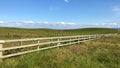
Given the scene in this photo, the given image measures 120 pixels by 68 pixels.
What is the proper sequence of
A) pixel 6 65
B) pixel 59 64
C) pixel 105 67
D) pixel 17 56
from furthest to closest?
pixel 17 56, pixel 105 67, pixel 59 64, pixel 6 65

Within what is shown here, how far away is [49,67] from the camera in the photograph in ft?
33.5

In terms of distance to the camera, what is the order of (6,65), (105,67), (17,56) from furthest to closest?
(17,56), (105,67), (6,65)

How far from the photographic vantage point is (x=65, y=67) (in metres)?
10.3

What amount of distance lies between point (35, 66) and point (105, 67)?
360 centimetres

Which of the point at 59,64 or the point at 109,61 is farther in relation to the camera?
the point at 109,61

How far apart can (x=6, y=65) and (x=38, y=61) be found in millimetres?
1859

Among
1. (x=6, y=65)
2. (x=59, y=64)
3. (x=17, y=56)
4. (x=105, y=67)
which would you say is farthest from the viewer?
(x=17, y=56)

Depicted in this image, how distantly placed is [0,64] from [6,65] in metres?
0.26

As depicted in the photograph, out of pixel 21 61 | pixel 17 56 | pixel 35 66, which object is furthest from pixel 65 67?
pixel 17 56

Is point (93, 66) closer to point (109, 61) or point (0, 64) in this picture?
point (109, 61)

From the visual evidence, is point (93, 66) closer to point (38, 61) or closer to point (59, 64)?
point (59, 64)

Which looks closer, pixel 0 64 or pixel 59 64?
pixel 0 64

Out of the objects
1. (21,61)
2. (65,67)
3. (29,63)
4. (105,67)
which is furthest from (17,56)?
(105,67)

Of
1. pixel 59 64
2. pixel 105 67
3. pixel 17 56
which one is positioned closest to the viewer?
pixel 59 64
